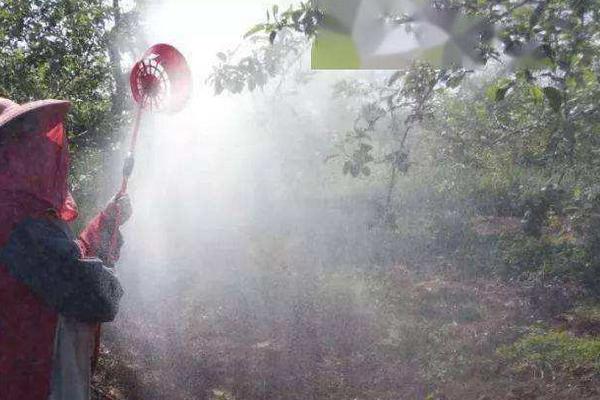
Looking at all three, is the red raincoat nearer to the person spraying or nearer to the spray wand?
the person spraying

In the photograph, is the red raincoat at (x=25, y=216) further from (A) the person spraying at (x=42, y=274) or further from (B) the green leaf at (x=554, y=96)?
(B) the green leaf at (x=554, y=96)

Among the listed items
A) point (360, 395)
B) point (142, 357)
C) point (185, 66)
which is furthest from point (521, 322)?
point (185, 66)

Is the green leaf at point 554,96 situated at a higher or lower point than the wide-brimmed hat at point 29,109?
higher

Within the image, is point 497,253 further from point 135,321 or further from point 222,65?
point 222,65

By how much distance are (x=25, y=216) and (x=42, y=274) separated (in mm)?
194

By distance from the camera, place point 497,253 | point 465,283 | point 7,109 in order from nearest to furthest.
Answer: point 7,109 < point 465,283 < point 497,253

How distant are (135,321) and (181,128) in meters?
8.15

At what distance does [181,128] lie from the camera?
15.5 metres

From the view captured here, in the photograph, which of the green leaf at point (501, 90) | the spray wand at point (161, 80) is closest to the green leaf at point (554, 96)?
the green leaf at point (501, 90)

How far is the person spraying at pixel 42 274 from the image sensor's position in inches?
70.4

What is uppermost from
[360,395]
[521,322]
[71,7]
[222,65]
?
[71,7]

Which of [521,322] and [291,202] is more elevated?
[291,202]

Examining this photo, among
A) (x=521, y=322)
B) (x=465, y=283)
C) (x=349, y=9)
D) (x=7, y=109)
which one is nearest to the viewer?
(x=7, y=109)

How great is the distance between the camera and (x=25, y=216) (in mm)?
1825
